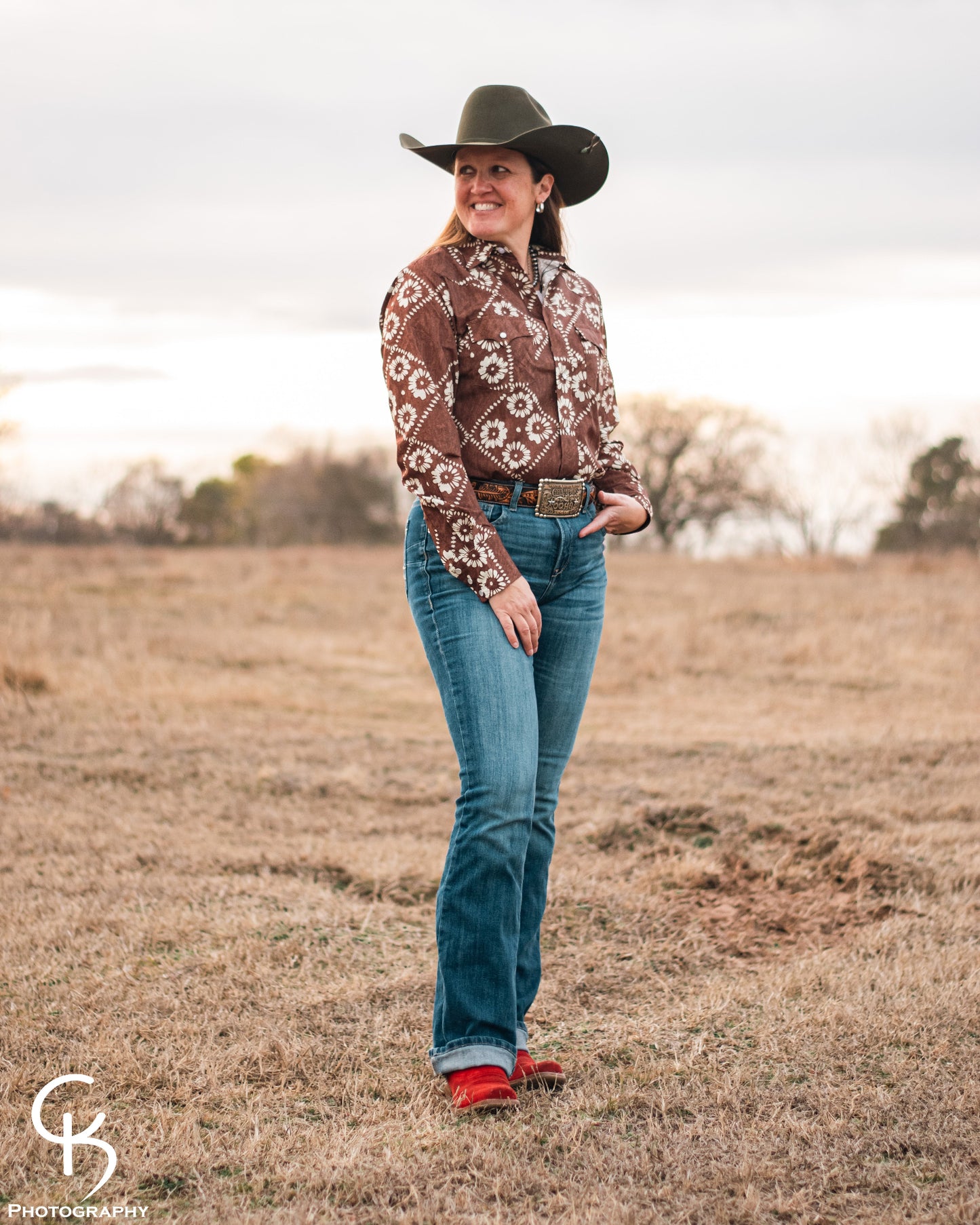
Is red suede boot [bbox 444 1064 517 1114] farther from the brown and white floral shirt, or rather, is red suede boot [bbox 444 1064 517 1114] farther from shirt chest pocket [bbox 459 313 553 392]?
shirt chest pocket [bbox 459 313 553 392]

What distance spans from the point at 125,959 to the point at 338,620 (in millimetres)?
10189

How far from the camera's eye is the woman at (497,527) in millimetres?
2516

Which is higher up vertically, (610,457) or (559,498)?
(610,457)

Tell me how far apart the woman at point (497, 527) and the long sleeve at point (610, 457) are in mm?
63

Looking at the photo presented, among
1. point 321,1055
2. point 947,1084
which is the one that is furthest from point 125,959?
point 947,1084

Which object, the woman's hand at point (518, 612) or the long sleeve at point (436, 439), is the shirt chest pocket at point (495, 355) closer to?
the long sleeve at point (436, 439)

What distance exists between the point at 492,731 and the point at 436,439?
657mm

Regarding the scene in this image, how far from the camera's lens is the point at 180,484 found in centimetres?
3753

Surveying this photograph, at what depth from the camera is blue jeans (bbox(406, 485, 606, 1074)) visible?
252 cm

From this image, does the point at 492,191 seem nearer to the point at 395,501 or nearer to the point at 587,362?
the point at 587,362

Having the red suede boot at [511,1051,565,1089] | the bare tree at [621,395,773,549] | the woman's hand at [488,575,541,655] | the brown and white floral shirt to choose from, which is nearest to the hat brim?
the brown and white floral shirt

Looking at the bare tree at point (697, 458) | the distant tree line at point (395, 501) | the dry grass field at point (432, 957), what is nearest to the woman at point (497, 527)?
the dry grass field at point (432, 957)

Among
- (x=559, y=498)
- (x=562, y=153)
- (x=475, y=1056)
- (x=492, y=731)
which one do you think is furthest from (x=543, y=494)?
(x=475, y=1056)

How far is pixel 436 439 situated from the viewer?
2.50 meters
